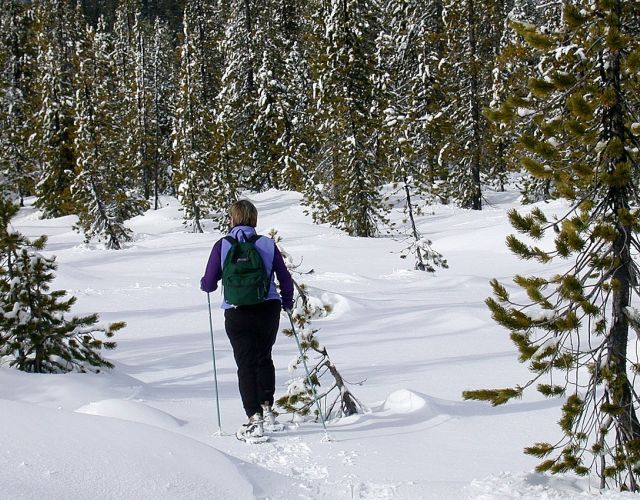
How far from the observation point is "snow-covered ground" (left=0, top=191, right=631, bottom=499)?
9.98ft

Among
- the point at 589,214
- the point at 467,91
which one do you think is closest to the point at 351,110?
the point at 467,91

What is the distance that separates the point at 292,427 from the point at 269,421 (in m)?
0.25

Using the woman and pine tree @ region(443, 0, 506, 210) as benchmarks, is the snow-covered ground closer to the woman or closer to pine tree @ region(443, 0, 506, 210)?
the woman

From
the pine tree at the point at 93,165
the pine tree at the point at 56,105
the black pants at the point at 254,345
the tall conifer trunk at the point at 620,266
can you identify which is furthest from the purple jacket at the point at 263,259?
the pine tree at the point at 56,105

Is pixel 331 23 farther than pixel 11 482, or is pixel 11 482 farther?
pixel 331 23

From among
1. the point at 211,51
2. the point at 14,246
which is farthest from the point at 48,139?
the point at 14,246

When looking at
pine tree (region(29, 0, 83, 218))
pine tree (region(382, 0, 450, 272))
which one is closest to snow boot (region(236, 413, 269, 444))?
pine tree (region(382, 0, 450, 272))

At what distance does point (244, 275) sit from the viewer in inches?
189

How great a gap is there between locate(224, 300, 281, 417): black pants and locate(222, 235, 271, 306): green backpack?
0.38 feet

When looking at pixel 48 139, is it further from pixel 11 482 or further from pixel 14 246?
pixel 11 482

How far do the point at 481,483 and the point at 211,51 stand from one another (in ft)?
128

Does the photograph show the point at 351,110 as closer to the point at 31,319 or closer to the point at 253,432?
the point at 31,319

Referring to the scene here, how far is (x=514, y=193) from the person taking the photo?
120 feet

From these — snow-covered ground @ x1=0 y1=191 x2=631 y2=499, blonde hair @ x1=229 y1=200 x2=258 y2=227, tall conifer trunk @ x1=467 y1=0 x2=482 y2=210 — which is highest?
tall conifer trunk @ x1=467 y1=0 x2=482 y2=210
